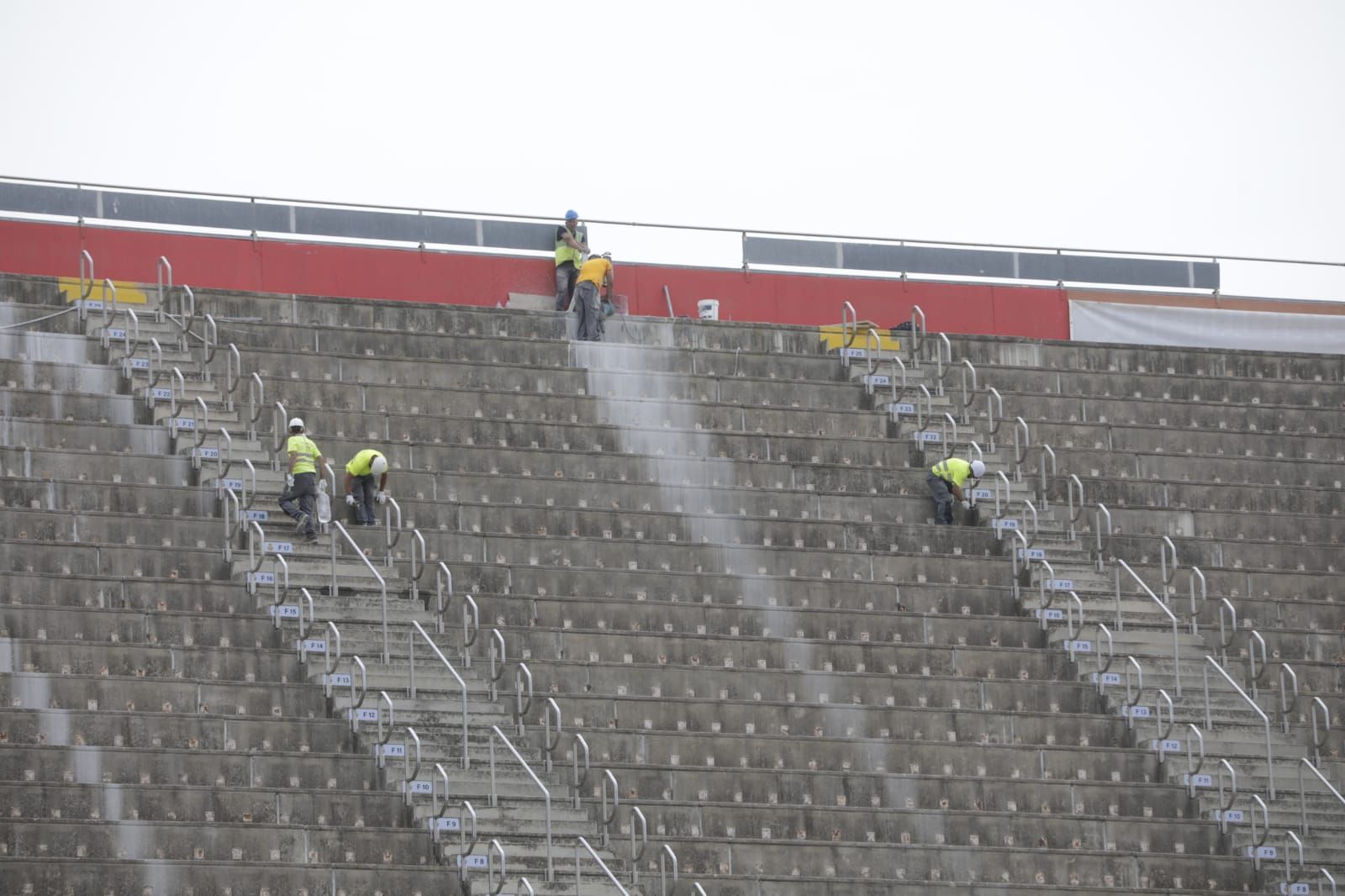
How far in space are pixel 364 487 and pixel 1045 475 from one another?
261 inches

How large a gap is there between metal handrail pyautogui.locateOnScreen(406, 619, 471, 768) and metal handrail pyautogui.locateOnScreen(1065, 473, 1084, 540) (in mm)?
6317

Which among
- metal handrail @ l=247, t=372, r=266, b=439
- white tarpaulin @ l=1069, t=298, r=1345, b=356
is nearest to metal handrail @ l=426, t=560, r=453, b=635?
metal handrail @ l=247, t=372, r=266, b=439

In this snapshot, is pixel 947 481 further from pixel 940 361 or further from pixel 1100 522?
pixel 940 361

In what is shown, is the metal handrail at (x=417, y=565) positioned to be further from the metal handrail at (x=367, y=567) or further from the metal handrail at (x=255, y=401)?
the metal handrail at (x=255, y=401)

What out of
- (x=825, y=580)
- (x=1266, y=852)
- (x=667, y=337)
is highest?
(x=667, y=337)

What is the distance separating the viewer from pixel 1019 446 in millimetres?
24516

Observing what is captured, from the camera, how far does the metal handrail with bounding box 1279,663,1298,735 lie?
2117 centimetres

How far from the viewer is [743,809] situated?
18.8 meters

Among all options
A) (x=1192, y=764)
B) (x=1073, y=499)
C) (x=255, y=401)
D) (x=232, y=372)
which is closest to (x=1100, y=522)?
(x=1073, y=499)

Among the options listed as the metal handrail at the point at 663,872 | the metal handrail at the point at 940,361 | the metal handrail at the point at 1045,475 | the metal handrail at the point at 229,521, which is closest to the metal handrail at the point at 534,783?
the metal handrail at the point at 663,872

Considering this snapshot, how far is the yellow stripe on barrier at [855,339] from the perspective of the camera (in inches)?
1027

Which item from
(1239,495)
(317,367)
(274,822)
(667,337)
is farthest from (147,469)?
(1239,495)

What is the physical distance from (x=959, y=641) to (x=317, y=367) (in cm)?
646

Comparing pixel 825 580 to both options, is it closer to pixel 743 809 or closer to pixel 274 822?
pixel 743 809
